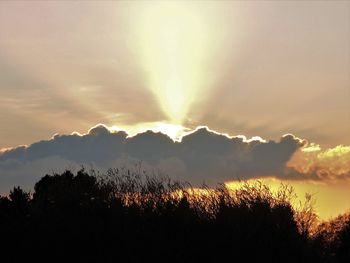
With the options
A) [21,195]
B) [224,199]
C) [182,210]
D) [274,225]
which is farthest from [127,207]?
[21,195]

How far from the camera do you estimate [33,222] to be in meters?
22.9

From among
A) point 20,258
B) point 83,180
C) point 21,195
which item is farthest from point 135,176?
point 21,195

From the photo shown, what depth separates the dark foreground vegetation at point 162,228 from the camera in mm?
20359

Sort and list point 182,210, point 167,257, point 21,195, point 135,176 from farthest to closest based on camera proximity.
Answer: point 21,195 < point 135,176 < point 182,210 < point 167,257

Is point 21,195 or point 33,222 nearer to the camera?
point 33,222

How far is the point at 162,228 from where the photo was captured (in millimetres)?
21422

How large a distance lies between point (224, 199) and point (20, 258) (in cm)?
753

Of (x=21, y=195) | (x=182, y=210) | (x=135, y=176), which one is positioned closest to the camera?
(x=182, y=210)

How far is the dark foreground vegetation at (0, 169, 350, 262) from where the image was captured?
66.8 ft

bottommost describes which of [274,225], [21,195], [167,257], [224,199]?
[167,257]

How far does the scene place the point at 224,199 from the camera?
77.8 ft

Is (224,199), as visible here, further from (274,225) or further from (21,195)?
(21,195)

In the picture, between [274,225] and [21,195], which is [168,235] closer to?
[274,225]

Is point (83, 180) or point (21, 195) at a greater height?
point (21, 195)
